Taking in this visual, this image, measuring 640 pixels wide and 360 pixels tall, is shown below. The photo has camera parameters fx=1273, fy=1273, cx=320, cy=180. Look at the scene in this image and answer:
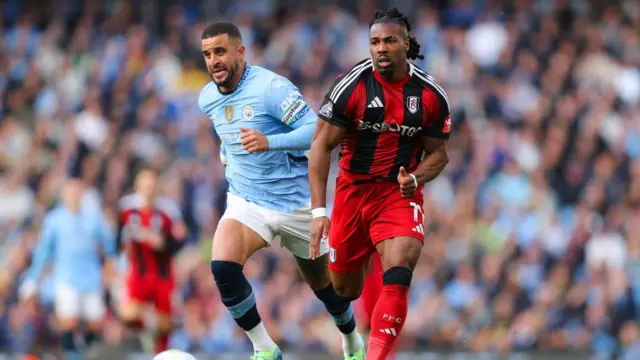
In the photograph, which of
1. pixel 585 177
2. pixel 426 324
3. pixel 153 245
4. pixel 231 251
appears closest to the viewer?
pixel 231 251

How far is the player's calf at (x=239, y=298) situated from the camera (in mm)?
10445

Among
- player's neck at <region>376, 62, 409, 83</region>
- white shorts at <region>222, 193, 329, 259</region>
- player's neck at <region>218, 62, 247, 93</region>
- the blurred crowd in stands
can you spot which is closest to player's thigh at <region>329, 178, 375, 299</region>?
white shorts at <region>222, 193, 329, 259</region>

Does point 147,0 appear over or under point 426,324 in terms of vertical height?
over

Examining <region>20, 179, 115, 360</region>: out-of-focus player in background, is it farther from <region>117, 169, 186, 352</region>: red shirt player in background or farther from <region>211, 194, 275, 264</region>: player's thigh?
<region>211, 194, 275, 264</region>: player's thigh

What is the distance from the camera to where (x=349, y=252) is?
10.6 meters

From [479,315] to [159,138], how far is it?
651cm

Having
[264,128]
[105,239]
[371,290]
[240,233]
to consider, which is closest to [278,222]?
[240,233]

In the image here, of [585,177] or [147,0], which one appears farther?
[147,0]

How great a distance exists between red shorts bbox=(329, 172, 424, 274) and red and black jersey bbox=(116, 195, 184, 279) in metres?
5.87

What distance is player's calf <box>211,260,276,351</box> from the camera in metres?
10.4

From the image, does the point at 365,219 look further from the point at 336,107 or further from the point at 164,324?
the point at 164,324

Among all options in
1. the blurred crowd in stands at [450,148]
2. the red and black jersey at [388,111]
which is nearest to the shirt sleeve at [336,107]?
the red and black jersey at [388,111]

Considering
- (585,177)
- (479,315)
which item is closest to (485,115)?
(585,177)

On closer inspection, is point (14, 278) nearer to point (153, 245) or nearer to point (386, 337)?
point (153, 245)
